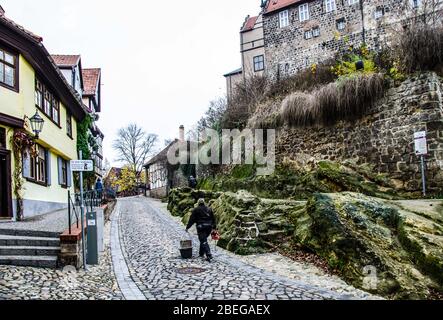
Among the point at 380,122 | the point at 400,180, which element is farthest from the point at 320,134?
the point at 400,180

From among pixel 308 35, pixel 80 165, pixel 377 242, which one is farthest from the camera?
pixel 308 35

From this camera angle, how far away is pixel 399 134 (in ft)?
47.8

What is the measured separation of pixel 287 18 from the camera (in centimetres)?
3441

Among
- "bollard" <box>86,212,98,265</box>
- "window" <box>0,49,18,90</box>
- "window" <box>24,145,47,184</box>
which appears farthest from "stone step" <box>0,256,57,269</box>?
"window" <box>0,49,18,90</box>

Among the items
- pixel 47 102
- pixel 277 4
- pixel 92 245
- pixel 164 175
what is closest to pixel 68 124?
pixel 47 102

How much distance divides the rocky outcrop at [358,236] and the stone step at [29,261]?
195 inches

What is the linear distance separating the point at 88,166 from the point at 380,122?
37.7ft

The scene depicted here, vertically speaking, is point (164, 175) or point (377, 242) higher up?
point (164, 175)

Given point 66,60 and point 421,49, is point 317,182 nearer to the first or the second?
point 421,49

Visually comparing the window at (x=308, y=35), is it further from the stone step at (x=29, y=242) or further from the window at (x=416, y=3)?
the stone step at (x=29, y=242)

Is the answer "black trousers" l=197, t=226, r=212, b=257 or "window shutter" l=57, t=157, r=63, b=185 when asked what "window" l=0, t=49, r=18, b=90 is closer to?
"window shutter" l=57, t=157, r=63, b=185

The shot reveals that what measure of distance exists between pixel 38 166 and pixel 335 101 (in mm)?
13208
